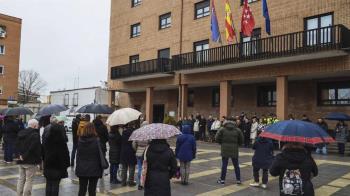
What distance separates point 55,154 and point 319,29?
15.4 meters

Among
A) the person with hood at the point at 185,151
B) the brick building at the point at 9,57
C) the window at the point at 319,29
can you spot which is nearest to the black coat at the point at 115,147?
the person with hood at the point at 185,151

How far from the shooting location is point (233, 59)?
22.3 m

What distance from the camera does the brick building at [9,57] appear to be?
5434 centimetres

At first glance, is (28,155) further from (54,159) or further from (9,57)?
(9,57)

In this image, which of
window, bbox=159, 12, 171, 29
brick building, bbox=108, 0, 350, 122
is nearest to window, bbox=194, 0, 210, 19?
brick building, bbox=108, 0, 350, 122

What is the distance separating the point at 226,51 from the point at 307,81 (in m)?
5.03

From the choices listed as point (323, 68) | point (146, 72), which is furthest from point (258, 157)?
point (146, 72)

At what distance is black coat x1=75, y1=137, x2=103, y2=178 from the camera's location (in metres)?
6.79

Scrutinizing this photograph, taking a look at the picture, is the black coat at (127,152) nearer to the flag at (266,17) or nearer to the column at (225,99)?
the flag at (266,17)

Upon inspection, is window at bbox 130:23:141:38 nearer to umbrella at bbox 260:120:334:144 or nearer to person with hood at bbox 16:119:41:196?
person with hood at bbox 16:119:41:196

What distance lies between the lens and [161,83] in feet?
95.6

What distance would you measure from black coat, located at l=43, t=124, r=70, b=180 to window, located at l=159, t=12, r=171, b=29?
23370 mm

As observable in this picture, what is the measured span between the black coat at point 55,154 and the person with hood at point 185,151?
→ 324 cm

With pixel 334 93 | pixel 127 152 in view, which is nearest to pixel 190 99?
pixel 334 93
